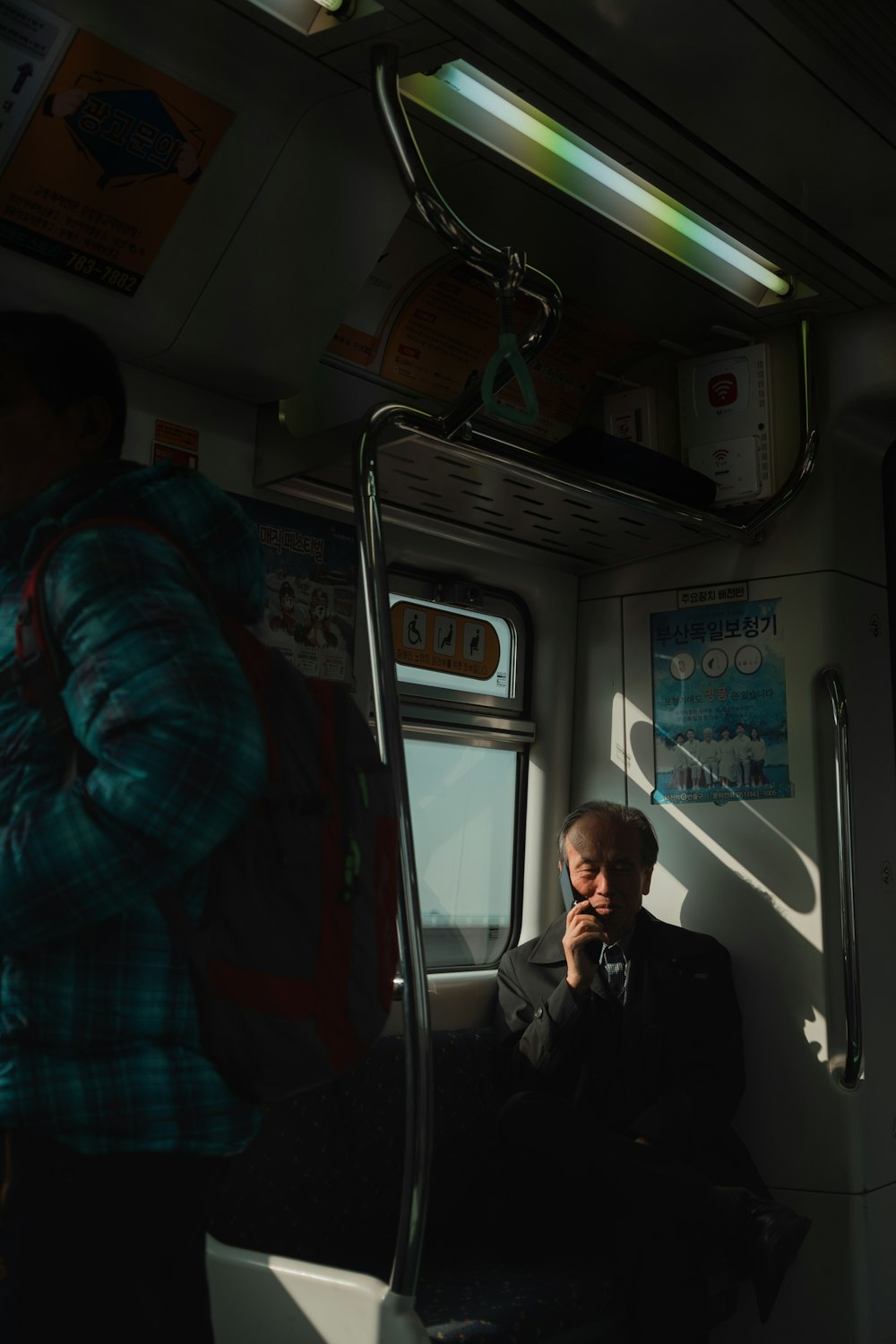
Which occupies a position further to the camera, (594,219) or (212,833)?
(594,219)

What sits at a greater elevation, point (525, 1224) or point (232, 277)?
point (232, 277)

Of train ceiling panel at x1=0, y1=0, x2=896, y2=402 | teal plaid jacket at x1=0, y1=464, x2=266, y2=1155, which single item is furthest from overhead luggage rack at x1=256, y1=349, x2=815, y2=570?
teal plaid jacket at x1=0, y1=464, x2=266, y2=1155

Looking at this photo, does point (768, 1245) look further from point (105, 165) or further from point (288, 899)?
point (105, 165)

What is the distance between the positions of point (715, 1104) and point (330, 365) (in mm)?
2115

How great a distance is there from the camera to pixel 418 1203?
1978mm

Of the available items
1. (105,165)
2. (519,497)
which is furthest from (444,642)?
(105,165)

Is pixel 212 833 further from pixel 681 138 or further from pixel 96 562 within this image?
pixel 681 138

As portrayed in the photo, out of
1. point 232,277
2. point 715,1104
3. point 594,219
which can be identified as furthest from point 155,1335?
point 594,219

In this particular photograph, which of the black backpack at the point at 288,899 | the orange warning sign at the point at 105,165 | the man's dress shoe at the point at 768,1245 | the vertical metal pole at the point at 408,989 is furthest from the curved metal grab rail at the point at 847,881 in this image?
the black backpack at the point at 288,899

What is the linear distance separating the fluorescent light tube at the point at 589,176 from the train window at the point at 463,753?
1.10 metres

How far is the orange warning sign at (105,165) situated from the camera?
2305mm

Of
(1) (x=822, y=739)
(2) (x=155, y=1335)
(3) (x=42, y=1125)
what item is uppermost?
(1) (x=822, y=739)

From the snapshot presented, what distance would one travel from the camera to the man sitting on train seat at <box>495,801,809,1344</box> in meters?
2.93

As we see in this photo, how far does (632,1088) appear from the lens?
3.31 metres
